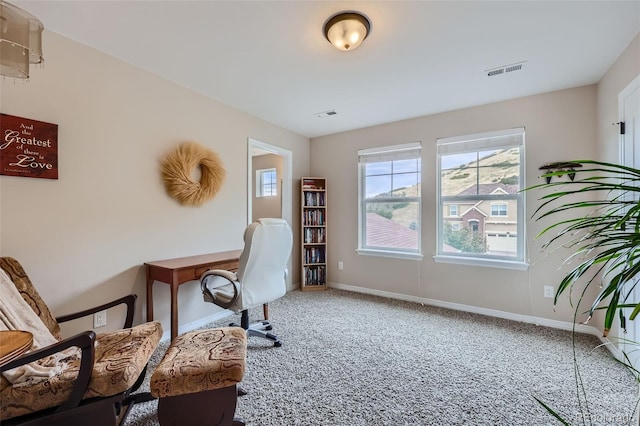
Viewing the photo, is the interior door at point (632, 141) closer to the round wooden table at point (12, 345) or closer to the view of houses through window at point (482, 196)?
the view of houses through window at point (482, 196)

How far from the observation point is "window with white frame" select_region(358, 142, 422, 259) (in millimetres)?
3727

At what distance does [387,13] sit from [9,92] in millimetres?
2479

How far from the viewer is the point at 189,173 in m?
2.76

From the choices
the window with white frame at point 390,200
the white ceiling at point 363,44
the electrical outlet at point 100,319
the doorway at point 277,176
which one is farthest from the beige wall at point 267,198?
the electrical outlet at point 100,319

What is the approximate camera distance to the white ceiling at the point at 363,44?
1766 millimetres

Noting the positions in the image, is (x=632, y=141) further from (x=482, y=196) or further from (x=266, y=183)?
(x=266, y=183)

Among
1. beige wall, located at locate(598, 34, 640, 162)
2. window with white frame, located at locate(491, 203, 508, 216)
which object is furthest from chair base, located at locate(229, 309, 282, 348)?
beige wall, located at locate(598, 34, 640, 162)

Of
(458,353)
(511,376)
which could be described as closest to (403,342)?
(458,353)

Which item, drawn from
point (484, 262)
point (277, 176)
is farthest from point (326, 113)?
point (484, 262)

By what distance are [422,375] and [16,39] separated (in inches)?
119

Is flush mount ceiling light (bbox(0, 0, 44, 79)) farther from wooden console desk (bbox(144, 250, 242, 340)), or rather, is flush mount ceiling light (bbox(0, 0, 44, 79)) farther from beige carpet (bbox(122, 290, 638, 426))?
beige carpet (bbox(122, 290, 638, 426))

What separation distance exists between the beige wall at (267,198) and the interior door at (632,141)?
4.16 meters

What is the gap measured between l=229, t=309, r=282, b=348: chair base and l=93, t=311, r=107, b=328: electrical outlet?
1059mm

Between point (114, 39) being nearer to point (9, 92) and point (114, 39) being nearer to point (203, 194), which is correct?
point (9, 92)
